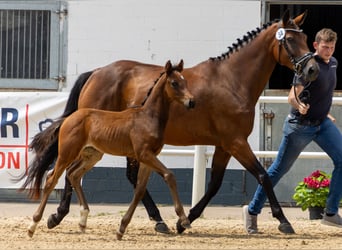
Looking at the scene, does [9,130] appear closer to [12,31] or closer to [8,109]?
[8,109]

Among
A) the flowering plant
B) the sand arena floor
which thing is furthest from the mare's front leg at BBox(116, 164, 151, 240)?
the flowering plant

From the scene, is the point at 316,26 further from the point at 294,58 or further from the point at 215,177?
the point at 294,58

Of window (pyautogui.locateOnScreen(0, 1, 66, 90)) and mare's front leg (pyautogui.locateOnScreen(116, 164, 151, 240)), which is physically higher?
window (pyautogui.locateOnScreen(0, 1, 66, 90))

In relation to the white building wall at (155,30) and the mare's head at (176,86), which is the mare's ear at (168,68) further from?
the white building wall at (155,30)

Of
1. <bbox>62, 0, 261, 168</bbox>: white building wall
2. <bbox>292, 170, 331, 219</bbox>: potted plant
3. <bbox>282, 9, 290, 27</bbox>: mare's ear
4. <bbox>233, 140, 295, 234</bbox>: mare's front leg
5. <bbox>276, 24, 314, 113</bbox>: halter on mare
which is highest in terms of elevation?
<bbox>282, 9, 290, 27</bbox>: mare's ear

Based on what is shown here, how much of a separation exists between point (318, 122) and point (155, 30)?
4.07 metres

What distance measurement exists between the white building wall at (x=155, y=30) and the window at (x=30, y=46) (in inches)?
8.0

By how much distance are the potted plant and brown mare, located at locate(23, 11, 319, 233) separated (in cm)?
174

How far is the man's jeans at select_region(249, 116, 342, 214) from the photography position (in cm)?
898

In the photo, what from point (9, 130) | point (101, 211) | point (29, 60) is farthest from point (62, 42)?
point (101, 211)

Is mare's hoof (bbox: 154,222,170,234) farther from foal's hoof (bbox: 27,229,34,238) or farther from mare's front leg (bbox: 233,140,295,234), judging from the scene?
foal's hoof (bbox: 27,229,34,238)

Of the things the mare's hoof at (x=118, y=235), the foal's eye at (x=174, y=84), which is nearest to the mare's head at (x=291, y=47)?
the foal's eye at (x=174, y=84)

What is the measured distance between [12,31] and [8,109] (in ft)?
4.15

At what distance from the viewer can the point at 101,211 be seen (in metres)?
11.9
